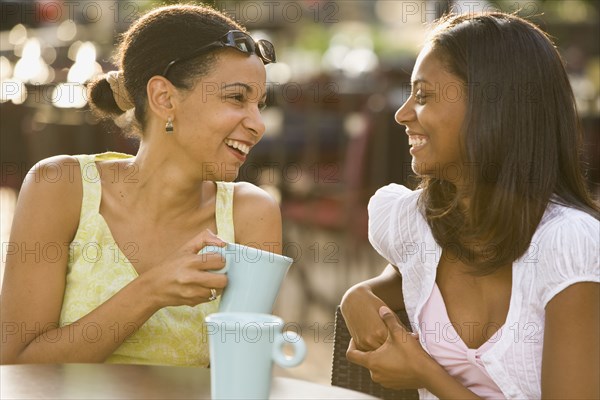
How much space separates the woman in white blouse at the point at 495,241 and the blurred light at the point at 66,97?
149 inches

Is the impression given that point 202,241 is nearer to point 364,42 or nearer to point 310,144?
point 310,144

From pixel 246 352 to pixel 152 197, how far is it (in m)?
0.94

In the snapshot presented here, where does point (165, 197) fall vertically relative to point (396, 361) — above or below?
above

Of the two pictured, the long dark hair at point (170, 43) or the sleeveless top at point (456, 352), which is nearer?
the sleeveless top at point (456, 352)

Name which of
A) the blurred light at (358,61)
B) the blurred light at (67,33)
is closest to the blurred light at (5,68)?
the blurred light at (67,33)

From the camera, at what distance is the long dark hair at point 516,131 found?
1.63 meters

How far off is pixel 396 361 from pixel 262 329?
0.54m

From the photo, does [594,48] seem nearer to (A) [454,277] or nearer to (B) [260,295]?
(A) [454,277]

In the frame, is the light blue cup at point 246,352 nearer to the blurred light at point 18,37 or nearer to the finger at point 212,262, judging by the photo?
the finger at point 212,262

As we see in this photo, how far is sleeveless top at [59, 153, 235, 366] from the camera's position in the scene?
185 centimetres

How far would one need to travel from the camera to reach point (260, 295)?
130 centimetres

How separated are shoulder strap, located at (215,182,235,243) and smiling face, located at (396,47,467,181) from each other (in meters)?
0.43

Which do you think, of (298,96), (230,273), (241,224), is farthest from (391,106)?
(230,273)

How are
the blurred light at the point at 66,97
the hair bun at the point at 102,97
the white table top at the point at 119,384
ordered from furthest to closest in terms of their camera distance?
the blurred light at the point at 66,97 → the hair bun at the point at 102,97 → the white table top at the point at 119,384
